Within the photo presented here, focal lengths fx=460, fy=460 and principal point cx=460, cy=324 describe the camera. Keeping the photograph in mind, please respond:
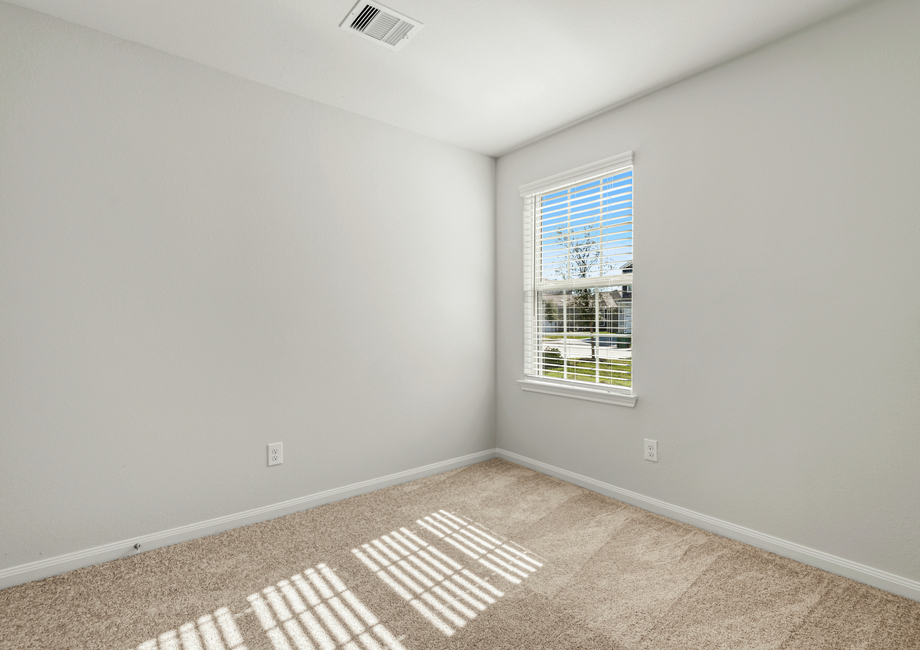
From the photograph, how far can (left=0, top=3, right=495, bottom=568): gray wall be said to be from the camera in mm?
1921

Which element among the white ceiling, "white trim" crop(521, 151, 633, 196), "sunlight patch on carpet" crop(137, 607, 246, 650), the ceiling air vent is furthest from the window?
"sunlight patch on carpet" crop(137, 607, 246, 650)

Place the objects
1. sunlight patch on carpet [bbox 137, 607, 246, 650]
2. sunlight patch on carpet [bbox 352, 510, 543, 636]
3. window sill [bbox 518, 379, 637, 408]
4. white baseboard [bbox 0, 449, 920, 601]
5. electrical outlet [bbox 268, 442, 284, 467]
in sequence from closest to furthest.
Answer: sunlight patch on carpet [bbox 137, 607, 246, 650]
sunlight patch on carpet [bbox 352, 510, 543, 636]
white baseboard [bbox 0, 449, 920, 601]
electrical outlet [bbox 268, 442, 284, 467]
window sill [bbox 518, 379, 637, 408]

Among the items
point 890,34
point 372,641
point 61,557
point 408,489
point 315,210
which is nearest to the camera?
point 372,641

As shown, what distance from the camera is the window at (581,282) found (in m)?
2.77

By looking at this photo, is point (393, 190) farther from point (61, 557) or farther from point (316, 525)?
point (61, 557)

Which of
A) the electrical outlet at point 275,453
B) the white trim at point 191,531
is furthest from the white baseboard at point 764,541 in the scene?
the electrical outlet at point 275,453

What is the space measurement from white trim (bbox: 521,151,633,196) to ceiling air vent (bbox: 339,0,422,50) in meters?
1.34

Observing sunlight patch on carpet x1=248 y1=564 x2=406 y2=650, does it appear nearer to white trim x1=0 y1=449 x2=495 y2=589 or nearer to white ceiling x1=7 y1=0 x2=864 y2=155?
white trim x1=0 y1=449 x2=495 y2=589

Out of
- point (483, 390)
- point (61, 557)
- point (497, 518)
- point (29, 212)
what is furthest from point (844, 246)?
point (61, 557)

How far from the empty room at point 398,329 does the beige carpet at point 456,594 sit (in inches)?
0.6

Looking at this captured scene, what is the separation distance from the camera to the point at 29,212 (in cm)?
191

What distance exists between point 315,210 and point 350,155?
429 millimetres

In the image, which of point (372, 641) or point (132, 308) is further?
point (132, 308)

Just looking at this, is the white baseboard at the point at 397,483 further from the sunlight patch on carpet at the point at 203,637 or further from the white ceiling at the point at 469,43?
the white ceiling at the point at 469,43
